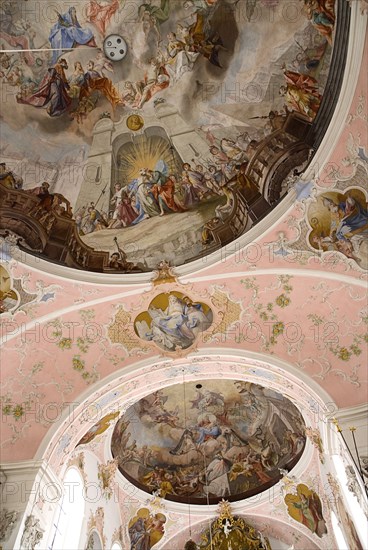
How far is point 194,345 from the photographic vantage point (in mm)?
13000

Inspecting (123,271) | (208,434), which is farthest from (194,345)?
(208,434)

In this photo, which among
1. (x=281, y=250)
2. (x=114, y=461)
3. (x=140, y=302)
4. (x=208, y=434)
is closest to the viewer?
(x=281, y=250)

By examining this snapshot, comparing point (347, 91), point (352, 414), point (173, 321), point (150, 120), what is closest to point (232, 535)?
point (352, 414)

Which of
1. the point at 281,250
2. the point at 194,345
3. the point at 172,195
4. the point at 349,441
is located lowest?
the point at 349,441

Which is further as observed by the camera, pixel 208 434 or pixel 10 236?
pixel 208 434

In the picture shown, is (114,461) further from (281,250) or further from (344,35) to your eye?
(344,35)

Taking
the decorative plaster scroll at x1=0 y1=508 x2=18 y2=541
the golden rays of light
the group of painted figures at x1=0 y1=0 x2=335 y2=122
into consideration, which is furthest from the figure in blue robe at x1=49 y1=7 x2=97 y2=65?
the decorative plaster scroll at x1=0 y1=508 x2=18 y2=541

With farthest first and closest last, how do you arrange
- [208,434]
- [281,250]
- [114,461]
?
1. [208,434]
2. [114,461]
3. [281,250]

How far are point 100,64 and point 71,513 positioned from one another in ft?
39.4

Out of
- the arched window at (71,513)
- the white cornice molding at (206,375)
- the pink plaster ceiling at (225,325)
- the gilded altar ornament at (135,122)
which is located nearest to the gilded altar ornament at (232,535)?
the arched window at (71,513)

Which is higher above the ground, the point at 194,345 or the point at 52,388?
the point at 194,345

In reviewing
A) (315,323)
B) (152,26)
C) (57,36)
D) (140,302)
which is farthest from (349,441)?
(57,36)

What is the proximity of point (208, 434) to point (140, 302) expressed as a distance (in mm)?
7747

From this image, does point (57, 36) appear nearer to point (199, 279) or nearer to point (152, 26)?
point (152, 26)
